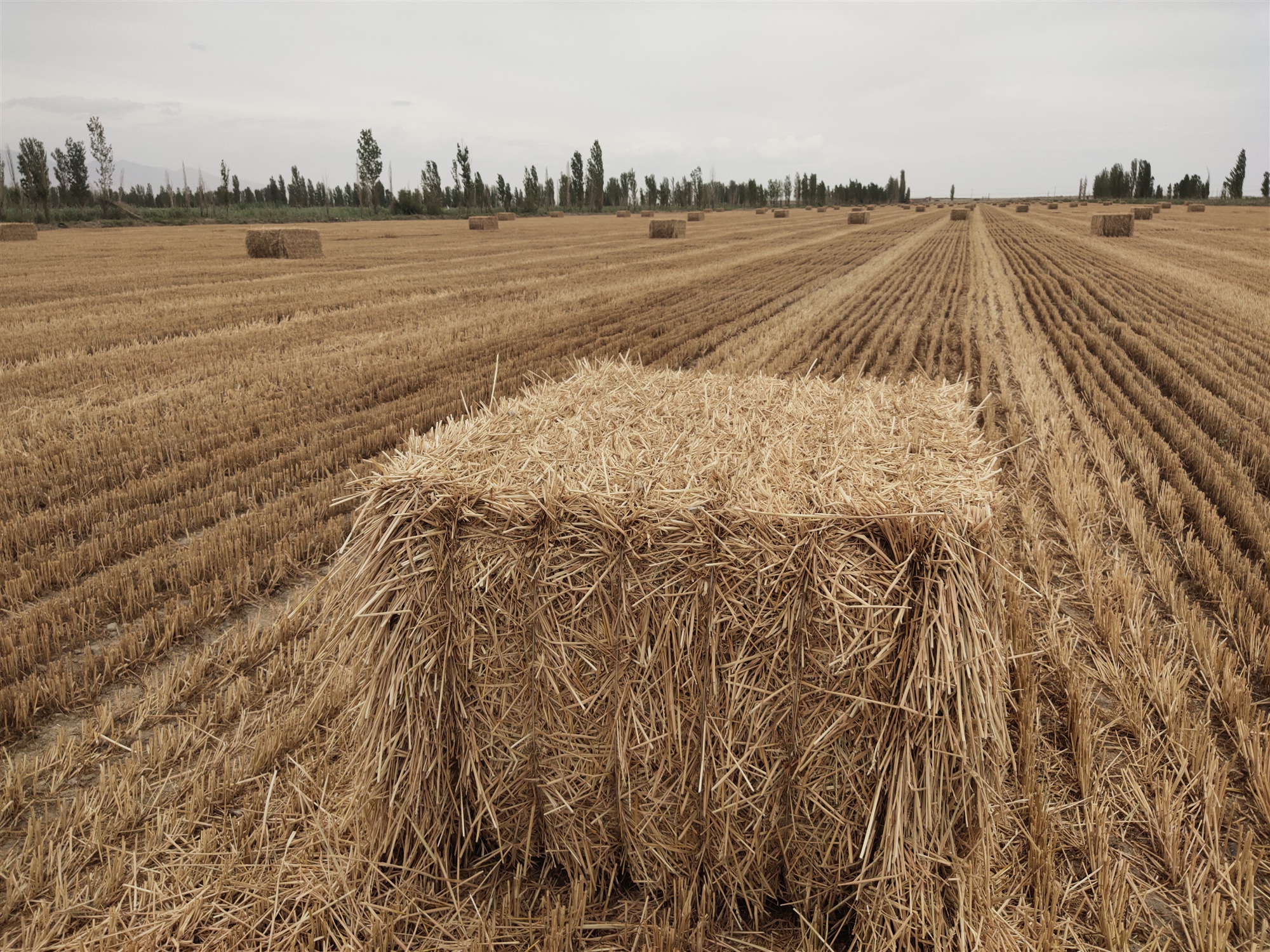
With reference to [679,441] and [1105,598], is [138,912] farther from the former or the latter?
[1105,598]

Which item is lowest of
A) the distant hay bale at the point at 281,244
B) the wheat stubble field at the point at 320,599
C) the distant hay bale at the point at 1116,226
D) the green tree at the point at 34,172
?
the wheat stubble field at the point at 320,599

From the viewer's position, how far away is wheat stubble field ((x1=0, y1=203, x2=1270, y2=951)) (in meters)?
2.73

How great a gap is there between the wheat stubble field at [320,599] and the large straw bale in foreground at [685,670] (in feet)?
0.78

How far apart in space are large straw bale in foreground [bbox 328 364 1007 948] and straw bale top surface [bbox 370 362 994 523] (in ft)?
0.07

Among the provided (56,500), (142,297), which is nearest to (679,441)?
(56,500)

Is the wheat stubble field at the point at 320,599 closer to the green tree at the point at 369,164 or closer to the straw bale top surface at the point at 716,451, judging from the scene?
the straw bale top surface at the point at 716,451

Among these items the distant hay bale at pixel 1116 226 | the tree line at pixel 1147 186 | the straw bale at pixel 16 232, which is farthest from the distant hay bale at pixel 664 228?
the tree line at pixel 1147 186

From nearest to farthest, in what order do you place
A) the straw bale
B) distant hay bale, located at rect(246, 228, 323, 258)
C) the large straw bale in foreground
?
the large straw bale in foreground → distant hay bale, located at rect(246, 228, 323, 258) → the straw bale

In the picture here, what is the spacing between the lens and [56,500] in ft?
19.6

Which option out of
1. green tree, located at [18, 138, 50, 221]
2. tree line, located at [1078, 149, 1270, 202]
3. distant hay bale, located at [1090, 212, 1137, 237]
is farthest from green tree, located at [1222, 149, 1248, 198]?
green tree, located at [18, 138, 50, 221]

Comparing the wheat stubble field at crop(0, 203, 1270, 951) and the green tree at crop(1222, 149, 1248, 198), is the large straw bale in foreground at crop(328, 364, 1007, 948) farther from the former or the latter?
the green tree at crop(1222, 149, 1248, 198)

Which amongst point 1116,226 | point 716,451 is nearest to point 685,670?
point 716,451

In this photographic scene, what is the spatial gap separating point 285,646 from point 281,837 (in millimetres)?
1521

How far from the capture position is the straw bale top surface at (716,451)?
268 centimetres
